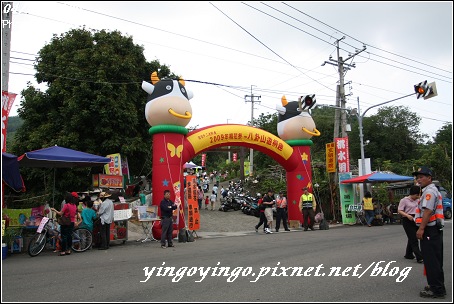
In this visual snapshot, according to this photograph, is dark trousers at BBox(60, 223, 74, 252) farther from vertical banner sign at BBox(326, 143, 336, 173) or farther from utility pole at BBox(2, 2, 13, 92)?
vertical banner sign at BBox(326, 143, 336, 173)

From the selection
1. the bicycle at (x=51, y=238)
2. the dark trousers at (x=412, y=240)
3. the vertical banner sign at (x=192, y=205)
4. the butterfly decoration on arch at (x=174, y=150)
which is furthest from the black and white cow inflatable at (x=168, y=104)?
the dark trousers at (x=412, y=240)

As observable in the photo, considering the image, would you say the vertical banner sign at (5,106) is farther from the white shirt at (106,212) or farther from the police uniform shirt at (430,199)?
the police uniform shirt at (430,199)

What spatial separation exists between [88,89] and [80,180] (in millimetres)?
4283

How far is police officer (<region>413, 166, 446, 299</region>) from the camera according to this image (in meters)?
5.41

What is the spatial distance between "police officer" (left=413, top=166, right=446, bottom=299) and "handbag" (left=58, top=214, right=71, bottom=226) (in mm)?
8114

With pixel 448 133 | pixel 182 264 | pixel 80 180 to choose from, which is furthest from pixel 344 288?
pixel 448 133

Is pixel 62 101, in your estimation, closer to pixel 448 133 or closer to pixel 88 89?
pixel 88 89

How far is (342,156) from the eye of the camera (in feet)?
62.2

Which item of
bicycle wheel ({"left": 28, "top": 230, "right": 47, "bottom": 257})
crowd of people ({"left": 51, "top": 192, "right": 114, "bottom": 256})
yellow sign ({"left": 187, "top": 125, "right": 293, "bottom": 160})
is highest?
yellow sign ({"left": 187, "top": 125, "right": 293, "bottom": 160})

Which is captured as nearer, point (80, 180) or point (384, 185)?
point (80, 180)

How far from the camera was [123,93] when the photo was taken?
19.0 m

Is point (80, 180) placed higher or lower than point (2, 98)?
lower

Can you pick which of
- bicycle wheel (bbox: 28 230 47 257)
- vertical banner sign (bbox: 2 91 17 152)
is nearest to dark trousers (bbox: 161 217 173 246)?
bicycle wheel (bbox: 28 230 47 257)

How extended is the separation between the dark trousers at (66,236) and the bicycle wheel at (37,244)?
57 centimetres
